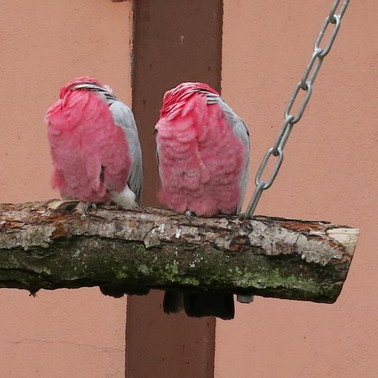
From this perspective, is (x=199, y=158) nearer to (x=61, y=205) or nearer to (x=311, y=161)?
(x=61, y=205)

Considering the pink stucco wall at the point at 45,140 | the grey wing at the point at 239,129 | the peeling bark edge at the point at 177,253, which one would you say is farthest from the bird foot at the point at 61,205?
the pink stucco wall at the point at 45,140

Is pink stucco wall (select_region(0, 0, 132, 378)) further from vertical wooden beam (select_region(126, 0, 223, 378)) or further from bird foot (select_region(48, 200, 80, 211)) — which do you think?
bird foot (select_region(48, 200, 80, 211))

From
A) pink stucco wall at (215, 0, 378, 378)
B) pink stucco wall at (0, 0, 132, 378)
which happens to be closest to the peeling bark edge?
pink stucco wall at (215, 0, 378, 378)

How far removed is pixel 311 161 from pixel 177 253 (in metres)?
1.24

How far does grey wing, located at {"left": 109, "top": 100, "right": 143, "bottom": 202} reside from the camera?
251 centimetres

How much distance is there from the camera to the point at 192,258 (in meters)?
2.05

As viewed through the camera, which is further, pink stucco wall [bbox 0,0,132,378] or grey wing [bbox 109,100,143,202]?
pink stucco wall [bbox 0,0,132,378]

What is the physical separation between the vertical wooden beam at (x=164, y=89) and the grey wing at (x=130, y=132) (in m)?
0.60

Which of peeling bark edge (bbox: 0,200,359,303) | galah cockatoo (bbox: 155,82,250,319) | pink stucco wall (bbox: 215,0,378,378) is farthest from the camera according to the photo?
pink stucco wall (bbox: 215,0,378,378)

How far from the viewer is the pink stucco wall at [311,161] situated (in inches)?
124

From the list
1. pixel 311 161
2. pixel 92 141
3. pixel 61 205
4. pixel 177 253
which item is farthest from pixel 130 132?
pixel 311 161

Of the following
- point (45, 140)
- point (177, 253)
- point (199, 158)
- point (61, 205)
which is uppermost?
point (45, 140)

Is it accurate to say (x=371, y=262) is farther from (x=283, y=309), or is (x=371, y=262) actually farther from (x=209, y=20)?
(x=209, y=20)

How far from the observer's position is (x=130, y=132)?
2.54m
